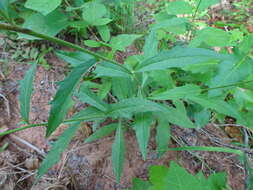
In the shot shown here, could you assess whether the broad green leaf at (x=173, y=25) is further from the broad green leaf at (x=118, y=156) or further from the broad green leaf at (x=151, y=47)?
the broad green leaf at (x=118, y=156)

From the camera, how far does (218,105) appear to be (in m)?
1.06

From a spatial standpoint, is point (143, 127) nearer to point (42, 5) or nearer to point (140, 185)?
point (140, 185)

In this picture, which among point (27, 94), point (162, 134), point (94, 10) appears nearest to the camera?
point (27, 94)

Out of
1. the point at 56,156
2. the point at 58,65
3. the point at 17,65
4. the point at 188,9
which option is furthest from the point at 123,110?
the point at 17,65

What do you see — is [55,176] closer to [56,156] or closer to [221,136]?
[56,156]

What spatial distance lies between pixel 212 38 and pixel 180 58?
1.88 ft

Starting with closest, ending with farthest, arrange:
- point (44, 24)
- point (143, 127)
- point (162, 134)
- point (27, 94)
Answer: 1. point (27, 94)
2. point (143, 127)
3. point (162, 134)
4. point (44, 24)

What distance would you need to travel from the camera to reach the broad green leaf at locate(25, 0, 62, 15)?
1.13 m

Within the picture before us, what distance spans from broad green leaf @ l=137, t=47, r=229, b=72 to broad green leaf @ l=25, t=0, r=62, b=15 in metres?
0.61

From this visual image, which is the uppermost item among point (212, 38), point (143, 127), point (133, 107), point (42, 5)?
point (42, 5)

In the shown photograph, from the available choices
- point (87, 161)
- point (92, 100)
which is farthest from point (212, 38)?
point (87, 161)

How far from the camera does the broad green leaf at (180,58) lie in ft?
2.60

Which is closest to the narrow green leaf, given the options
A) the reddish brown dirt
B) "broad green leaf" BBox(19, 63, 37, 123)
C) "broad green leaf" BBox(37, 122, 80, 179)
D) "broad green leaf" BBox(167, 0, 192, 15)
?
"broad green leaf" BBox(37, 122, 80, 179)

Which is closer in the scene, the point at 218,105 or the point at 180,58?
the point at 180,58
